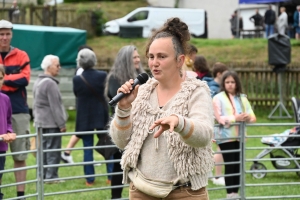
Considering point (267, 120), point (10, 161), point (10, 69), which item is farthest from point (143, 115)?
point (267, 120)

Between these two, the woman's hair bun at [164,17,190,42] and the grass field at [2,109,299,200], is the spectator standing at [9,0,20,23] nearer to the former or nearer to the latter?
the grass field at [2,109,299,200]

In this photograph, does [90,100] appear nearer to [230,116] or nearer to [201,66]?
[201,66]

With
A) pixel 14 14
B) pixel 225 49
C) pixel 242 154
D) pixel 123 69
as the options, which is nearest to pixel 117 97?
pixel 123 69

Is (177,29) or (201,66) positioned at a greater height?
(177,29)

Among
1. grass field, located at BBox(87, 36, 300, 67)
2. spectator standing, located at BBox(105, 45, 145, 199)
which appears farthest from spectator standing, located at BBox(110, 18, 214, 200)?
grass field, located at BBox(87, 36, 300, 67)

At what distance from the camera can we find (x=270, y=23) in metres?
37.6

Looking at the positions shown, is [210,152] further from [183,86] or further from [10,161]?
[10,161]

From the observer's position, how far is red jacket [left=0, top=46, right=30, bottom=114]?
9.19m

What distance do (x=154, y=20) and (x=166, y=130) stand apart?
120 feet

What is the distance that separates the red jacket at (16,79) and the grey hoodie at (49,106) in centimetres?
120

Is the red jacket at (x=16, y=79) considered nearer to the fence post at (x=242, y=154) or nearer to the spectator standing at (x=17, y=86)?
the spectator standing at (x=17, y=86)

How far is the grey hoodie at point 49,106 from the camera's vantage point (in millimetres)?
10594

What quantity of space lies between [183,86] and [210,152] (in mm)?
504

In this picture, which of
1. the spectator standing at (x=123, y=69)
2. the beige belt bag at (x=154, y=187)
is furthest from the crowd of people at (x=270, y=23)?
the beige belt bag at (x=154, y=187)
